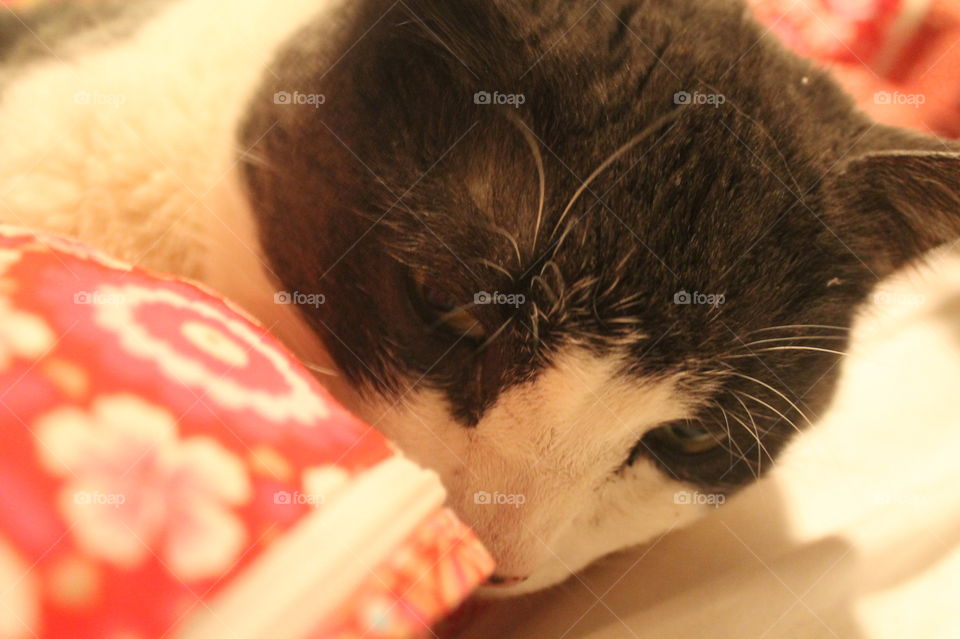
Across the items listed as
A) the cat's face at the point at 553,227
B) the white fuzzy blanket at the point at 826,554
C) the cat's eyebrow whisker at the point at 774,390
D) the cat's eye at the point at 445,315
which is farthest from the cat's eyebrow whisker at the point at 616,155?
the white fuzzy blanket at the point at 826,554

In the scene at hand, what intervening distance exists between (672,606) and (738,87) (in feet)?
1.78

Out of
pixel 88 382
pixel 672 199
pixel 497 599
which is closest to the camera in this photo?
pixel 88 382

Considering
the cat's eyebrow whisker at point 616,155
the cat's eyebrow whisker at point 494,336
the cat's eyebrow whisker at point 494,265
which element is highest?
the cat's eyebrow whisker at point 616,155

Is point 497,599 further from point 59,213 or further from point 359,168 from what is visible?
point 59,213

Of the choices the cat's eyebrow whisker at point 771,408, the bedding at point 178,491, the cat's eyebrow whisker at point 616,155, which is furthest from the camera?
the cat's eyebrow whisker at point 771,408

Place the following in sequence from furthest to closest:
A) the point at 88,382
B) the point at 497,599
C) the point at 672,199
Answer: the point at 497,599 < the point at 672,199 < the point at 88,382

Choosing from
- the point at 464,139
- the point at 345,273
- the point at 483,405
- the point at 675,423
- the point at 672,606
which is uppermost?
the point at 464,139

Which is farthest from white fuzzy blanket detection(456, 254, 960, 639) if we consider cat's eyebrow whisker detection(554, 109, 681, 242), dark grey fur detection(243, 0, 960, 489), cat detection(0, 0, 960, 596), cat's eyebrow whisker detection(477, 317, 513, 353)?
cat's eyebrow whisker detection(554, 109, 681, 242)

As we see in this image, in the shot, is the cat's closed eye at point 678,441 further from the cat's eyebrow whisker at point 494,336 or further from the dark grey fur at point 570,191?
the cat's eyebrow whisker at point 494,336

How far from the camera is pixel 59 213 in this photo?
0.75 m

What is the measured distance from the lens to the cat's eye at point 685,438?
0.83 m

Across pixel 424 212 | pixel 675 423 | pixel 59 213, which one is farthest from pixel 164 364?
pixel 675 423

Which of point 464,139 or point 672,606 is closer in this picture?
point 464,139

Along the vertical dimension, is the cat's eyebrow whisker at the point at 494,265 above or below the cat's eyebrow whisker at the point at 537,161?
below
